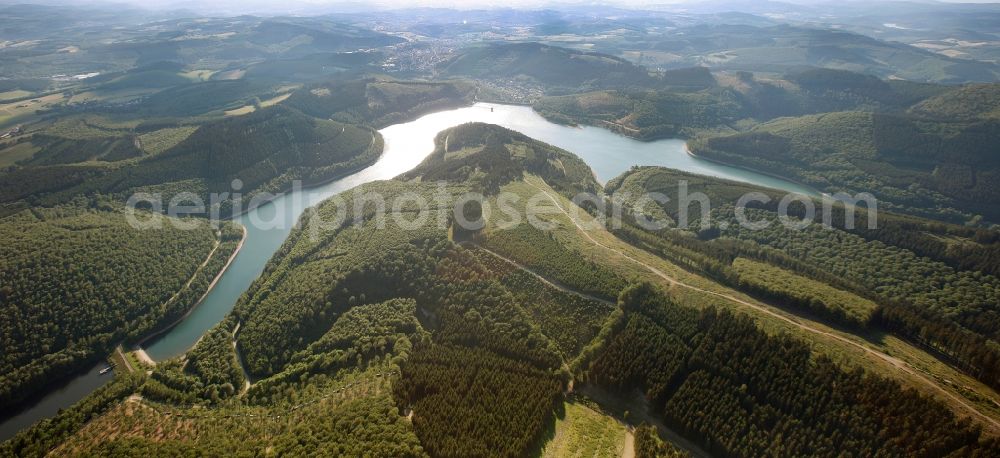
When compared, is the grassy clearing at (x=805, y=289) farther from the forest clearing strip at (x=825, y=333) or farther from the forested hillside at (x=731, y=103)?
the forested hillside at (x=731, y=103)

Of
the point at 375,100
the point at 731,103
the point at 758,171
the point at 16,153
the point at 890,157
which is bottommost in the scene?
the point at 16,153

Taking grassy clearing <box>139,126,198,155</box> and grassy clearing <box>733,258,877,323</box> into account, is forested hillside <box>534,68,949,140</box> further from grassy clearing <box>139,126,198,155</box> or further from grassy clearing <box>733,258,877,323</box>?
grassy clearing <box>139,126,198,155</box>

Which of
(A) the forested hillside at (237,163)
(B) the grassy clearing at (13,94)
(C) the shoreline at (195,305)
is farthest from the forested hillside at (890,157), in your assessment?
(B) the grassy clearing at (13,94)

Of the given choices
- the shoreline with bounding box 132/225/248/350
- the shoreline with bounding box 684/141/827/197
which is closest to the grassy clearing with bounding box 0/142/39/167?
the shoreline with bounding box 132/225/248/350

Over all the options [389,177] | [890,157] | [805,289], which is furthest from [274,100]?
[890,157]

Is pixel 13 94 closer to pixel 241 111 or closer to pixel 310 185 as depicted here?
pixel 241 111

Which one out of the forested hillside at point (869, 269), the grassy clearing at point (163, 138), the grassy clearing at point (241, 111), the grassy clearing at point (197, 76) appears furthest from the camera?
the grassy clearing at point (197, 76)

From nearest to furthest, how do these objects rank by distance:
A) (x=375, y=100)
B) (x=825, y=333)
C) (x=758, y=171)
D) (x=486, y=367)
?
(x=486, y=367)
(x=825, y=333)
(x=758, y=171)
(x=375, y=100)
